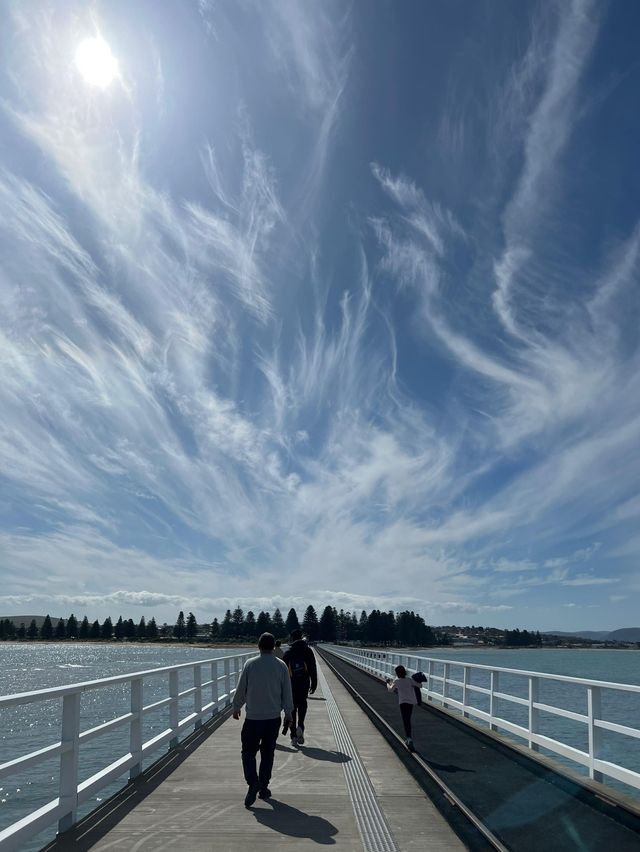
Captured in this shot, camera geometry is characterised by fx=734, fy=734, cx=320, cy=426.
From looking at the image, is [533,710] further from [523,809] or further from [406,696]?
[523,809]

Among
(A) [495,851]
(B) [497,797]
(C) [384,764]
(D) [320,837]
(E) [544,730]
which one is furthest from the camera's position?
(E) [544,730]

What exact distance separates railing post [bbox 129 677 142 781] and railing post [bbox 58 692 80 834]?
2.00 metres

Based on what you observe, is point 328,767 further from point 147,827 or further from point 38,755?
point 38,755

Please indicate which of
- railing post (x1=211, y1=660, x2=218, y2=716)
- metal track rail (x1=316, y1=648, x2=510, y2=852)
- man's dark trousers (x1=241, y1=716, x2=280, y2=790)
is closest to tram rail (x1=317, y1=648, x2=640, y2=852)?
metal track rail (x1=316, y1=648, x2=510, y2=852)

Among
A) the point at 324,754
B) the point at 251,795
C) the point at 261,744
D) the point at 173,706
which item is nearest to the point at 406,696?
the point at 324,754

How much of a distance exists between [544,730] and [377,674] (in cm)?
777

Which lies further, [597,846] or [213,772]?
[213,772]

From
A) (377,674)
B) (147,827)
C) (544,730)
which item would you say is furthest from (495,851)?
(377,674)

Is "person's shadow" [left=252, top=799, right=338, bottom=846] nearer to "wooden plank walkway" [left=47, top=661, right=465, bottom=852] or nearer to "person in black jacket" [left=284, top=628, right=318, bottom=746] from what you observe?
"wooden plank walkway" [left=47, top=661, right=465, bottom=852]

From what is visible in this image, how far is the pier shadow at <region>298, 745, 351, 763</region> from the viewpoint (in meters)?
10.1

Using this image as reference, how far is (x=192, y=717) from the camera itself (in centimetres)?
1276

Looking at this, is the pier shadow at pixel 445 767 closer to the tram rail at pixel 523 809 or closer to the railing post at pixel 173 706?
the tram rail at pixel 523 809

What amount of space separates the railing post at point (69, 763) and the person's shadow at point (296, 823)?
1.66 meters

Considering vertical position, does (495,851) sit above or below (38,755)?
below
